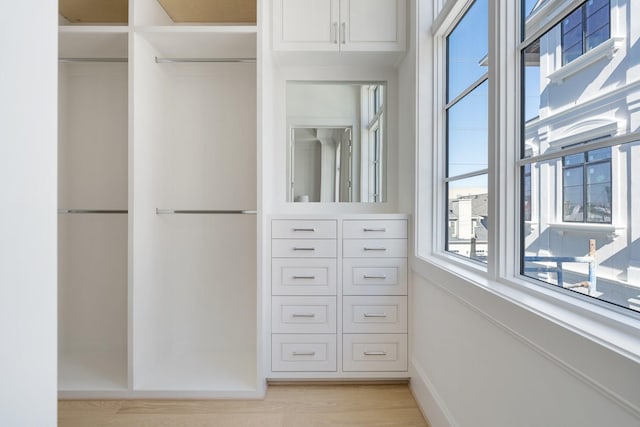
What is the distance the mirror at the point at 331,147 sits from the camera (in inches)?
103

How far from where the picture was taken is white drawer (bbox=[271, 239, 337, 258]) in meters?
2.22

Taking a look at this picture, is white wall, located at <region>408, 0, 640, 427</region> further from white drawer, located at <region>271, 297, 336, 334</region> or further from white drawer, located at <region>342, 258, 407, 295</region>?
white drawer, located at <region>271, 297, 336, 334</region>

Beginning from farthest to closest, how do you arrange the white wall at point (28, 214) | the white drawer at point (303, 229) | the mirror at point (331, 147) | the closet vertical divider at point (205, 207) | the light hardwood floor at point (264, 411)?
the mirror at point (331, 147) < the closet vertical divider at point (205, 207) < the white drawer at point (303, 229) < the light hardwood floor at point (264, 411) < the white wall at point (28, 214)

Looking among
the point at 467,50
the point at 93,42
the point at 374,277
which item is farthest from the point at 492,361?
the point at 93,42

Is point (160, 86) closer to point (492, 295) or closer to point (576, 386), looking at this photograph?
point (492, 295)

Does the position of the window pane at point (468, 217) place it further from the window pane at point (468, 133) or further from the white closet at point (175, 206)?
the white closet at point (175, 206)

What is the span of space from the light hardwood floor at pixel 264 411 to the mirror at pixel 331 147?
1.22 meters

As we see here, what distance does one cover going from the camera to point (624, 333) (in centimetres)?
76

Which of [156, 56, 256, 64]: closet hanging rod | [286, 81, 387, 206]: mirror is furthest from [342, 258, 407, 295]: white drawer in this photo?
[156, 56, 256, 64]: closet hanging rod

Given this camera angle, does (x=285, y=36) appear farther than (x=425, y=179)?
Yes

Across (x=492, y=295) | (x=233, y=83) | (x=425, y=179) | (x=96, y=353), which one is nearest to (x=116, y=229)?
(x=96, y=353)

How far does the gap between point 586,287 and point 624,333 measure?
0.67ft

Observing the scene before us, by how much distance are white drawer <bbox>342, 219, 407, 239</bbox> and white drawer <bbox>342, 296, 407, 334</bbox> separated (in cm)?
36

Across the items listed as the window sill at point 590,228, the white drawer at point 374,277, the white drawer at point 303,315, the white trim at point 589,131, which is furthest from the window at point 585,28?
the white drawer at point 303,315
